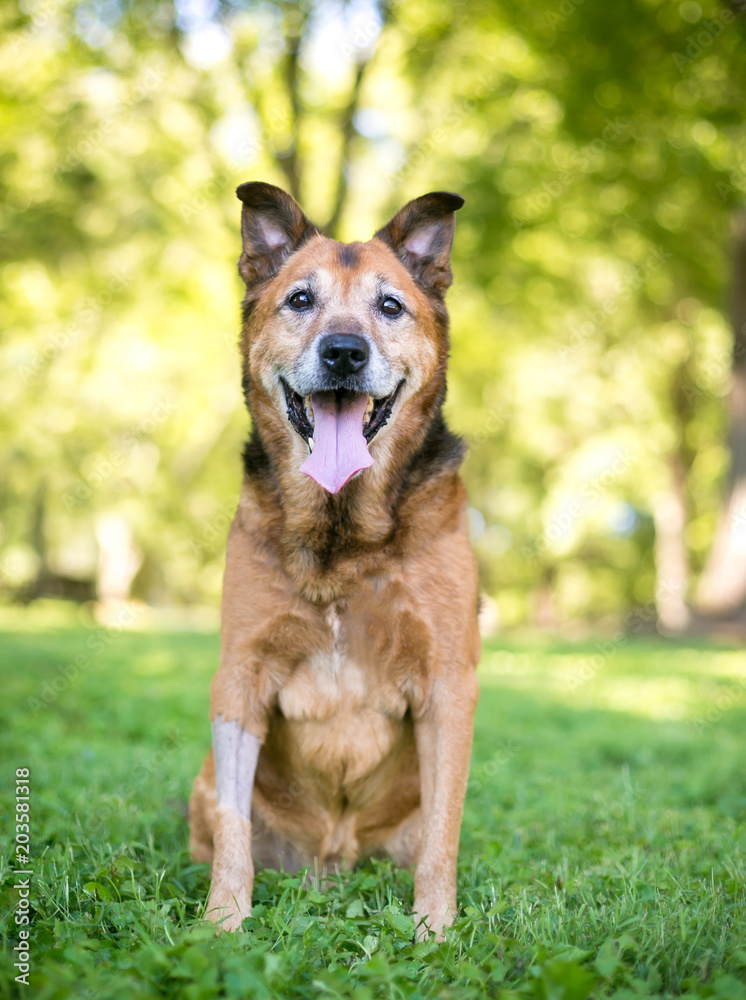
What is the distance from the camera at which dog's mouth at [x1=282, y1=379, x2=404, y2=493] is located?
9.77 ft

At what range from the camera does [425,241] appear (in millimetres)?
3596

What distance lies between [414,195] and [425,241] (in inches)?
503

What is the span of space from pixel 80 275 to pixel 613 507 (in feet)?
53.9

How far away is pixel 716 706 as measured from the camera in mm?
7359

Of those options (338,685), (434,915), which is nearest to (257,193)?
(338,685)

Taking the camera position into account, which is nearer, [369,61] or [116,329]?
[369,61]

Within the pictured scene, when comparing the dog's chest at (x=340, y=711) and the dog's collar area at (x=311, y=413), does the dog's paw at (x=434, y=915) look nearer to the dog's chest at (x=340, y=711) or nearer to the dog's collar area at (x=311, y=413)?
the dog's chest at (x=340, y=711)

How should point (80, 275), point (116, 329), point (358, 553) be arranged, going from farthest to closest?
point (116, 329) → point (80, 275) → point (358, 553)

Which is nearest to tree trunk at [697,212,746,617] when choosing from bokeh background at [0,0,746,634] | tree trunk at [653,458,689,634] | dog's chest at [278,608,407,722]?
bokeh background at [0,0,746,634]

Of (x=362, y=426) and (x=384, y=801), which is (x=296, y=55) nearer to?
(x=362, y=426)

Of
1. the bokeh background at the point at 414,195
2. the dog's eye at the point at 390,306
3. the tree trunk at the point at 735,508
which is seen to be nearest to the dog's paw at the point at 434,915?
the dog's eye at the point at 390,306

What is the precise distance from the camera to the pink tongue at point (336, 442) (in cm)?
297

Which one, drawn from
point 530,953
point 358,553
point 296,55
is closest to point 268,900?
point 530,953

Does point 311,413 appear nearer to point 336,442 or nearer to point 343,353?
point 336,442
